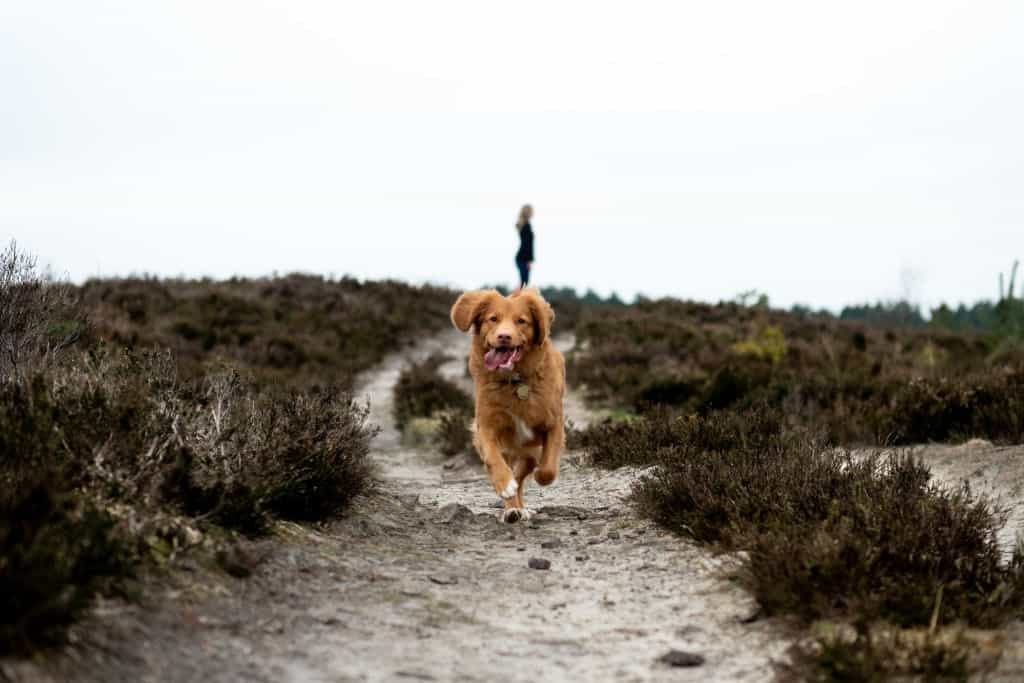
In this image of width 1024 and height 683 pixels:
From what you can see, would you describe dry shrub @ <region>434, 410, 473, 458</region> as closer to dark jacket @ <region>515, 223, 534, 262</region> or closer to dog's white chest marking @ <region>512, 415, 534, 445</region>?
dark jacket @ <region>515, 223, 534, 262</region>

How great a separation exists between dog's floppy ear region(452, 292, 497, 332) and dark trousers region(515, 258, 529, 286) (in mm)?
9120

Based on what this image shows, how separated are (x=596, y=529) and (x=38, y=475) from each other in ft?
12.7

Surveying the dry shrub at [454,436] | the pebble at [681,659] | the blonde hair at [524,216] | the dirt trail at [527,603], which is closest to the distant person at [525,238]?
the blonde hair at [524,216]

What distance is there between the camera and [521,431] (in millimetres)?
7074

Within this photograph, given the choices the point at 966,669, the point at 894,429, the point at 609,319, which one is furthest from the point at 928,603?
the point at 609,319

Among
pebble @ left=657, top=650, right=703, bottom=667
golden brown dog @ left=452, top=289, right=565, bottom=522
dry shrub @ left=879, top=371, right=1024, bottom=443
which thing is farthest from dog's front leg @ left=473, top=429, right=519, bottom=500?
dry shrub @ left=879, top=371, right=1024, bottom=443

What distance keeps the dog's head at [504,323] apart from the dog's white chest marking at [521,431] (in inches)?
16.5

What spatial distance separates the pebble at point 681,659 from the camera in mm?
3889

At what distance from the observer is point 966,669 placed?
11.4 feet

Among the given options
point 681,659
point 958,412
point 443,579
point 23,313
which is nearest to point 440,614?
point 443,579

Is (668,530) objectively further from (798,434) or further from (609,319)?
(609,319)

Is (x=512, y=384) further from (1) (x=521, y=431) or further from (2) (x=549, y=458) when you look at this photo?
(2) (x=549, y=458)

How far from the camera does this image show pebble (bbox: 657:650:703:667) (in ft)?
12.8

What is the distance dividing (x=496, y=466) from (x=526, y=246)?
9740 mm
